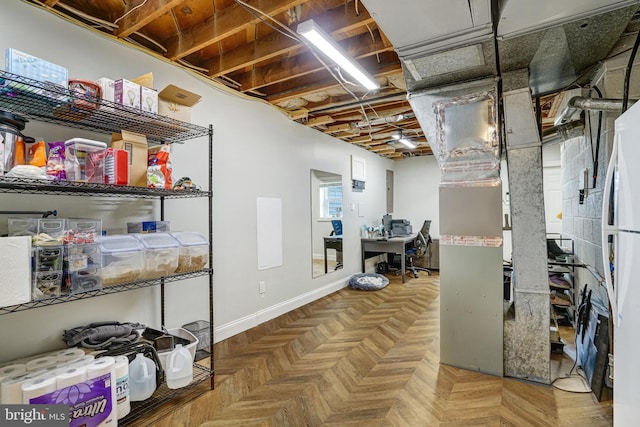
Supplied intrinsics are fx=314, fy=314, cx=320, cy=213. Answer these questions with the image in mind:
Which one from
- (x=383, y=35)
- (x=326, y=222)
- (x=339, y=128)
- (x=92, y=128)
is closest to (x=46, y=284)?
(x=92, y=128)

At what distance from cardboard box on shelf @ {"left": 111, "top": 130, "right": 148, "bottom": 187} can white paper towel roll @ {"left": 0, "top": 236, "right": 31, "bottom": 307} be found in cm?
62

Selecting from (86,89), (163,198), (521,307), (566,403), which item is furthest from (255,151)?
(566,403)

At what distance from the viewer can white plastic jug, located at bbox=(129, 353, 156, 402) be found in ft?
6.25

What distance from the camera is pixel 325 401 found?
2.07 m

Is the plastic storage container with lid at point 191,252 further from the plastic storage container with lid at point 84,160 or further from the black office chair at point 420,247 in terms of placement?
the black office chair at point 420,247

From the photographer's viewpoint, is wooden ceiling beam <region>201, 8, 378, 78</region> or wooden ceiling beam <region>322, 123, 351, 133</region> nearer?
wooden ceiling beam <region>201, 8, 378, 78</region>

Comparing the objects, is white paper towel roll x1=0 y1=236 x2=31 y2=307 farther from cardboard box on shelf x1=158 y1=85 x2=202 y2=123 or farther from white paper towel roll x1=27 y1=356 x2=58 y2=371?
cardboard box on shelf x1=158 y1=85 x2=202 y2=123

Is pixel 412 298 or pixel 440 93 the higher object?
pixel 440 93

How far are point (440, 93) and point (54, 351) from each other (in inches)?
126

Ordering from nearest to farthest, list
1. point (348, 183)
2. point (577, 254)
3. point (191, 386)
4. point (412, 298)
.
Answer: point (191, 386) < point (577, 254) < point (412, 298) < point (348, 183)

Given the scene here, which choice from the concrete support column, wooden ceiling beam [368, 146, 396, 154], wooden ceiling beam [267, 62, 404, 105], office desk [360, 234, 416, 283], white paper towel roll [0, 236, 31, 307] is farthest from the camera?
wooden ceiling beam [368, 146, 396, 154]

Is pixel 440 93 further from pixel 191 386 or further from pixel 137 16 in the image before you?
pixel 191 386

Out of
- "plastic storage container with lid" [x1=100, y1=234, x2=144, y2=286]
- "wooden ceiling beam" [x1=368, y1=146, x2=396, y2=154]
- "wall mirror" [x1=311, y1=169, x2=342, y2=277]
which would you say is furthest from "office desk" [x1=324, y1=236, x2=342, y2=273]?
"plastic storage container with lid" [x1=100, y1=234, x2=144, y2=286]

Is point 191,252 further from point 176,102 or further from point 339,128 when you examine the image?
point 339,128
